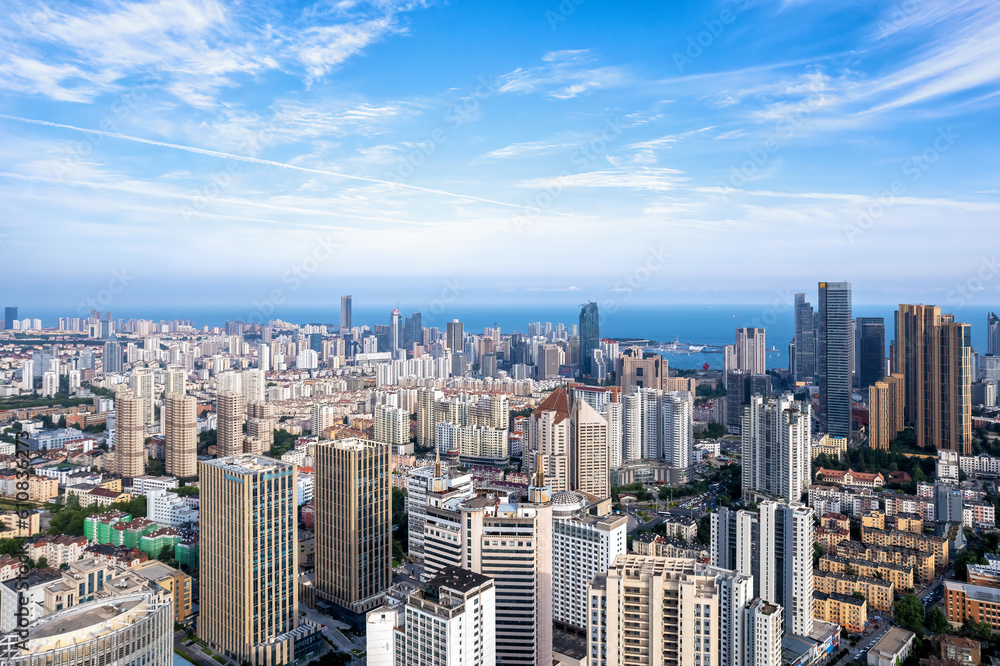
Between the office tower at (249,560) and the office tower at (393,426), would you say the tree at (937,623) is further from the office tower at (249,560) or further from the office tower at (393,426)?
the office tower at (393,426)

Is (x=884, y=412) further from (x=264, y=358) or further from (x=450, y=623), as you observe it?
(x=264, y=358)

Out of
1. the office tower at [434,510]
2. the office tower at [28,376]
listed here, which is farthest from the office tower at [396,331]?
the office tower at [434,510]

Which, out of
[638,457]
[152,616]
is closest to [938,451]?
[638,457]

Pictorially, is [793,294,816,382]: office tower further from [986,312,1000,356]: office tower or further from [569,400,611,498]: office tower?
[569,400,611,498]: office tower

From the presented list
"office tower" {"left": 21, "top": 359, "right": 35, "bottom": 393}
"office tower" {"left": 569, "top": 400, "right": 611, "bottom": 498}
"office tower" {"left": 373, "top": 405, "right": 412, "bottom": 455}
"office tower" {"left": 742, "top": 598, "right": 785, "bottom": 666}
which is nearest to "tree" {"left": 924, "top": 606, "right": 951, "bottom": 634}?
"office tower" {"left": 742, "top": 598, "right": 785, "bottom": 666}

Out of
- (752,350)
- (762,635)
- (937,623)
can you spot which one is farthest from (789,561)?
(752,350)

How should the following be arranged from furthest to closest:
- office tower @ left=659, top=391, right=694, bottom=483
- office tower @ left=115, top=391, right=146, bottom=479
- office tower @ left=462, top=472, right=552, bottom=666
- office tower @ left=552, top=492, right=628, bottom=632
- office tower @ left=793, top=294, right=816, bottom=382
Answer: office tower @ left=793, top=294, right=816, bottom=382 → office tower @ left=659, top=391, right=694, bottom=483 → office tower @ left=115, top=391, right=146, bottom=479 → office tower @ left=552, top=492, right=628, bottom=632 → office tower @ left=462, top=472, right=552, bottom=666
